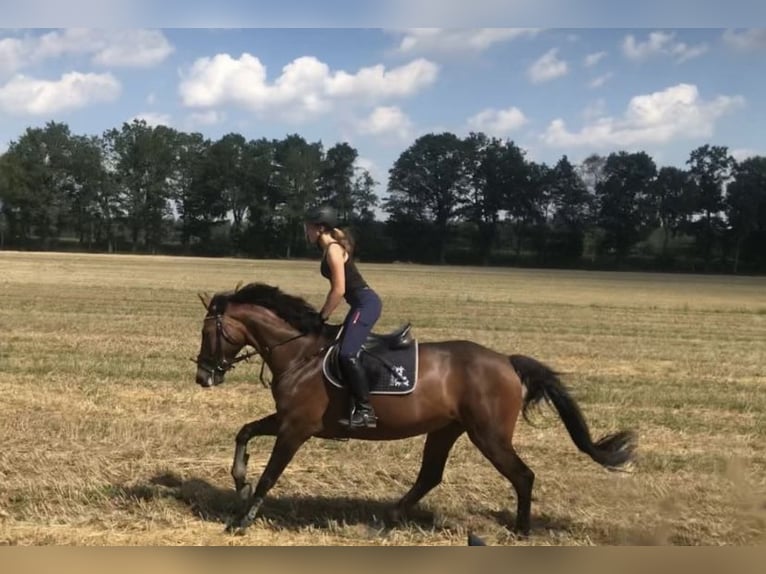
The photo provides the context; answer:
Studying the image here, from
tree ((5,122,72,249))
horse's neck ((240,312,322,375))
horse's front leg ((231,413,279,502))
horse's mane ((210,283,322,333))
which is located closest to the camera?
horse's front leg ((231,413,279,502))

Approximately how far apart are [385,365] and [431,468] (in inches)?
45.2

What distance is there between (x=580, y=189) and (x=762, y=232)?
61.0 ft

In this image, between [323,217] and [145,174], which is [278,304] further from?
[145,174]

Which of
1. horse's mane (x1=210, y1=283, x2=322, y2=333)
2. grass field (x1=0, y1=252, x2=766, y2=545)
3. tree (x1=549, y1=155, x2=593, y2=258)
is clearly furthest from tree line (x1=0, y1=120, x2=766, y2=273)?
horse's mane (x1=210, y1=283, x2=322, y2=333)

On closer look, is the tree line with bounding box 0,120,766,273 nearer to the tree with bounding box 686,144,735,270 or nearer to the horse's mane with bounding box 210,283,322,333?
the tree with bounding box 686,144,735,270

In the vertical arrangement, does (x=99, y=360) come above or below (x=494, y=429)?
below

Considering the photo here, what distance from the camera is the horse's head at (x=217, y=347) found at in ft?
22.2

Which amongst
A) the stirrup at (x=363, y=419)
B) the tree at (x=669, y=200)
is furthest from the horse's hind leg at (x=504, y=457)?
the tree at (x=669, y=200)

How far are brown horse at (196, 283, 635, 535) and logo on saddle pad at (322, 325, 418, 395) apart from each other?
0.06 metres

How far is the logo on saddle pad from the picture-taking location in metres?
6.33

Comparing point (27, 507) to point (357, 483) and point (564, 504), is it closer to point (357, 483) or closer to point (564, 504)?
point (357, 483)

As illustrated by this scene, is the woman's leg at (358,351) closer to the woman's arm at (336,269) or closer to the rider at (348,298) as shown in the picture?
the rider at (348,298)

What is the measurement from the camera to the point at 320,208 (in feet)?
20.6

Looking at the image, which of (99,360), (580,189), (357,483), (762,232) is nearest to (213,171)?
(580,189)
